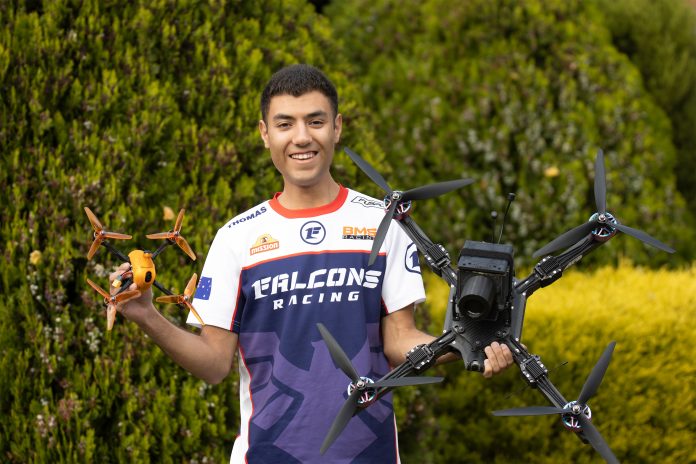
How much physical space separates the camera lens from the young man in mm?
470

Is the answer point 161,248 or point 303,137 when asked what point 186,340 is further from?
point 303,137

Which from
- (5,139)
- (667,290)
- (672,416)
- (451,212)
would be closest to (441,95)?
(451,212)

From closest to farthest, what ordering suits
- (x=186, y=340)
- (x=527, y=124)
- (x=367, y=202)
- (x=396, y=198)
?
1. (x=396, y=198)
2. (x=186, y=340)
3. (x=367, y=202)
4. (x=527, y=124)

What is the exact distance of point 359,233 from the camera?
3783 millimetres

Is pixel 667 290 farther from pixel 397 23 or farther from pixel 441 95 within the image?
pixel 397 23

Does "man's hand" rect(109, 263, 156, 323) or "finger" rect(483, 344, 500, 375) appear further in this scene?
"man's hand" rect(109, 263, 156, 323)

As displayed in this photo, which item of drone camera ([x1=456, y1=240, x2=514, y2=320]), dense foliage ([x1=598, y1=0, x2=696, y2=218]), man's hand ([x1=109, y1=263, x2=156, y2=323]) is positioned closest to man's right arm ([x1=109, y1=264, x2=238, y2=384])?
man's hand ([x1=109, y1=263, x2=156, y2=323])

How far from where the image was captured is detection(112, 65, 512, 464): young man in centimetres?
362

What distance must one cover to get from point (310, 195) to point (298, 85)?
16.2 inches

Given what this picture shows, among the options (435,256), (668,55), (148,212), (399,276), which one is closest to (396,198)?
(435,256)

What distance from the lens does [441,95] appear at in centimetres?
798

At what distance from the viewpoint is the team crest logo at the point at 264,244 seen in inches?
149

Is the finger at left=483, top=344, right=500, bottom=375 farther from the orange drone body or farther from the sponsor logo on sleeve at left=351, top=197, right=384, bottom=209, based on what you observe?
the orange drone body

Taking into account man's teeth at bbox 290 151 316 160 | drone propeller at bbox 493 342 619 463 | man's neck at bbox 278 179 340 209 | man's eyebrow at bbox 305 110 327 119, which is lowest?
drone propeller at bbox 493 342 619 463
